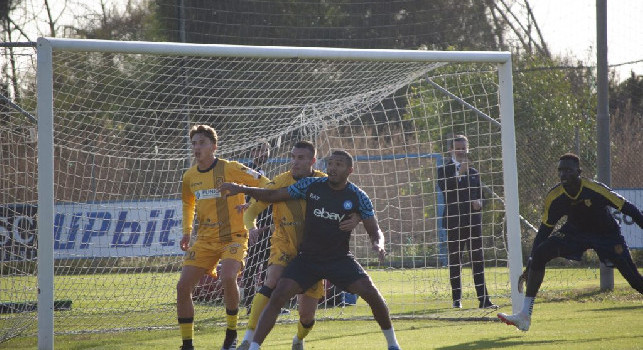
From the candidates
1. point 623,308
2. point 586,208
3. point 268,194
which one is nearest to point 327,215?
point 268,194

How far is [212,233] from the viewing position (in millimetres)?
8766

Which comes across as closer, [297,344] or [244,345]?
[244,345]

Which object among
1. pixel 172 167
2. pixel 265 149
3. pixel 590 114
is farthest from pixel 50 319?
pixel 590 114

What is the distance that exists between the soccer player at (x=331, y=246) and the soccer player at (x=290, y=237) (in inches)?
18.8

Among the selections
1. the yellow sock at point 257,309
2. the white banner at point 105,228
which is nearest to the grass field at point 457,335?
the yellow sock at point 257,309

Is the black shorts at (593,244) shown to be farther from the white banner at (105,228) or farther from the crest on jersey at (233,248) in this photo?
the white banner at (105,228)

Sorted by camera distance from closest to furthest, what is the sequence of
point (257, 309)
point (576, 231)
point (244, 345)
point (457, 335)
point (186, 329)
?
point (244, 345), point (257, 309), point (186, 329), point (576, 231), point (457, 335)

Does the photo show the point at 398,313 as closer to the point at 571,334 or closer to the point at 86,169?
the point at 571,334

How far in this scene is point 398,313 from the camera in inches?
481

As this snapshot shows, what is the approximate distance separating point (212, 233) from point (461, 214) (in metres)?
4.66

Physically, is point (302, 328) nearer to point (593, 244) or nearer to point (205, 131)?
point (205, 131)

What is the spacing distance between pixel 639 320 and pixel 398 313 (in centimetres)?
319

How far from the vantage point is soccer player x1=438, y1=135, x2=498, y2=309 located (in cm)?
1216

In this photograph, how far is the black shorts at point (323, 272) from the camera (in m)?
7.56
